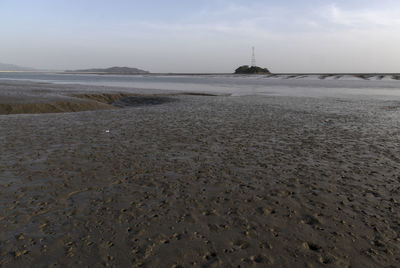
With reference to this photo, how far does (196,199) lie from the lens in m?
6.11

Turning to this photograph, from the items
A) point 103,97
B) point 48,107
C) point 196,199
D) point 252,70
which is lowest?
point 196,199

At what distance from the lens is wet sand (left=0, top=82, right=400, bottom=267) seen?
4.26 metres

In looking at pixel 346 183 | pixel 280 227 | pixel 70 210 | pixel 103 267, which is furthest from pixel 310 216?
pixel 70 210

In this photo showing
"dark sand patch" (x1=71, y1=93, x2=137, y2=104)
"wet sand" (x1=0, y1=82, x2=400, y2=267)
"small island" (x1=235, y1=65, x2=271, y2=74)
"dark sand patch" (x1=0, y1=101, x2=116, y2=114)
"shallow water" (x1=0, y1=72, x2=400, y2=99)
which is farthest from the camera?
"small island" (x1=235, y1=65, x2=271, y2=74)

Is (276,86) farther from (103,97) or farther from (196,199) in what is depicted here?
(196,199)

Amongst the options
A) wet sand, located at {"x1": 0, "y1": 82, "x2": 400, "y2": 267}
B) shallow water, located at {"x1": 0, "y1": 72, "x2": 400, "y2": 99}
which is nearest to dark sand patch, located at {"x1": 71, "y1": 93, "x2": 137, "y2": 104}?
wet sand, located at {"x1": 0, "y1": 82, "x2": 400, "y2": 267}

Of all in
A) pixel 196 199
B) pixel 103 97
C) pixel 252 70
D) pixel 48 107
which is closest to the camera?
pixel 196 199

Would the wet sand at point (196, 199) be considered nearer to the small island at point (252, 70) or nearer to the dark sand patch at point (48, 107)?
the dark sand patch at point (48, 107)

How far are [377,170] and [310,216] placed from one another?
3.93 m

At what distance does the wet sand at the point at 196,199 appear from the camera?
4262 mm

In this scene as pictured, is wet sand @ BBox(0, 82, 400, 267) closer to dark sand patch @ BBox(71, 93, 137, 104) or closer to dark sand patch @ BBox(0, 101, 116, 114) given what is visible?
dark sand patch @ BBox(0, 101, 116, 114)

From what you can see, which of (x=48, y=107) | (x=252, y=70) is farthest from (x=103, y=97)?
(x=252, y=70)

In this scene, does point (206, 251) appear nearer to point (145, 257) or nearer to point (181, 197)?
point (145, 257)

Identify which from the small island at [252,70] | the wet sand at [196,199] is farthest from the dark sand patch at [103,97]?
the small island at [252,70]
